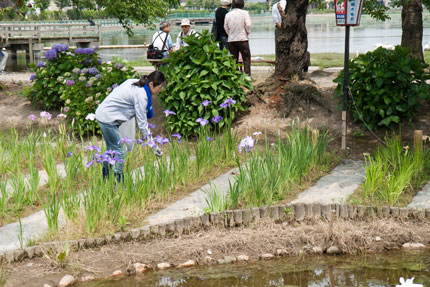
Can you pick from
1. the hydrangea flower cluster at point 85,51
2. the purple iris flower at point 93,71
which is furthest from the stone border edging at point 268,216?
the hydrangea flower cluster at point 85,51

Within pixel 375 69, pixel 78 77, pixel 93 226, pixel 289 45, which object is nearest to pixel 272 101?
pixel 289 45

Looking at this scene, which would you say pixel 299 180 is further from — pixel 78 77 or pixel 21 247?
pixel 78 77

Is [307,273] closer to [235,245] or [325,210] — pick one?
[235,245]

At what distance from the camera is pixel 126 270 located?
15.8 feet

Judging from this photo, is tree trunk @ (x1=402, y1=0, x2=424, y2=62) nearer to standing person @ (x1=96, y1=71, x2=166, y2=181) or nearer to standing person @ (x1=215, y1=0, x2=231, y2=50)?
standing person @ (x1=215, y1=0, x2=231, y2=50)

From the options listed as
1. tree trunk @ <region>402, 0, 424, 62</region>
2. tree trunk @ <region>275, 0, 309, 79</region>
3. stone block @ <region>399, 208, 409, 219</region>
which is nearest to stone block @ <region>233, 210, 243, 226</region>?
stone block @ <region>399, 208, 409, 219</region>

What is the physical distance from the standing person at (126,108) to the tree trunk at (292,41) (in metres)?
4.26

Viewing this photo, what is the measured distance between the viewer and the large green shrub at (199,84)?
29.1 ft

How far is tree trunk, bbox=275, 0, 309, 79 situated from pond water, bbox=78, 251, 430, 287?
5.45m

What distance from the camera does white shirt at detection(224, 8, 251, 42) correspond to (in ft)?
33.8

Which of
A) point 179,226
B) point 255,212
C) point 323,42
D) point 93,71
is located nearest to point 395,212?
point 255,212

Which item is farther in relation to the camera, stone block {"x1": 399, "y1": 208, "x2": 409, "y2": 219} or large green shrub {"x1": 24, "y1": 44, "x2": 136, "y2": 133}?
large green shrub {"x1": 24, "y1": 44, "x2": 136, "y2": 133}

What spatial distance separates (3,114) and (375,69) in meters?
6.60

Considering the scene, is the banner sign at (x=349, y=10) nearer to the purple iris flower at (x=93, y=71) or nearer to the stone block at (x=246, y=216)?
the stone block at (x=246, y=216)
